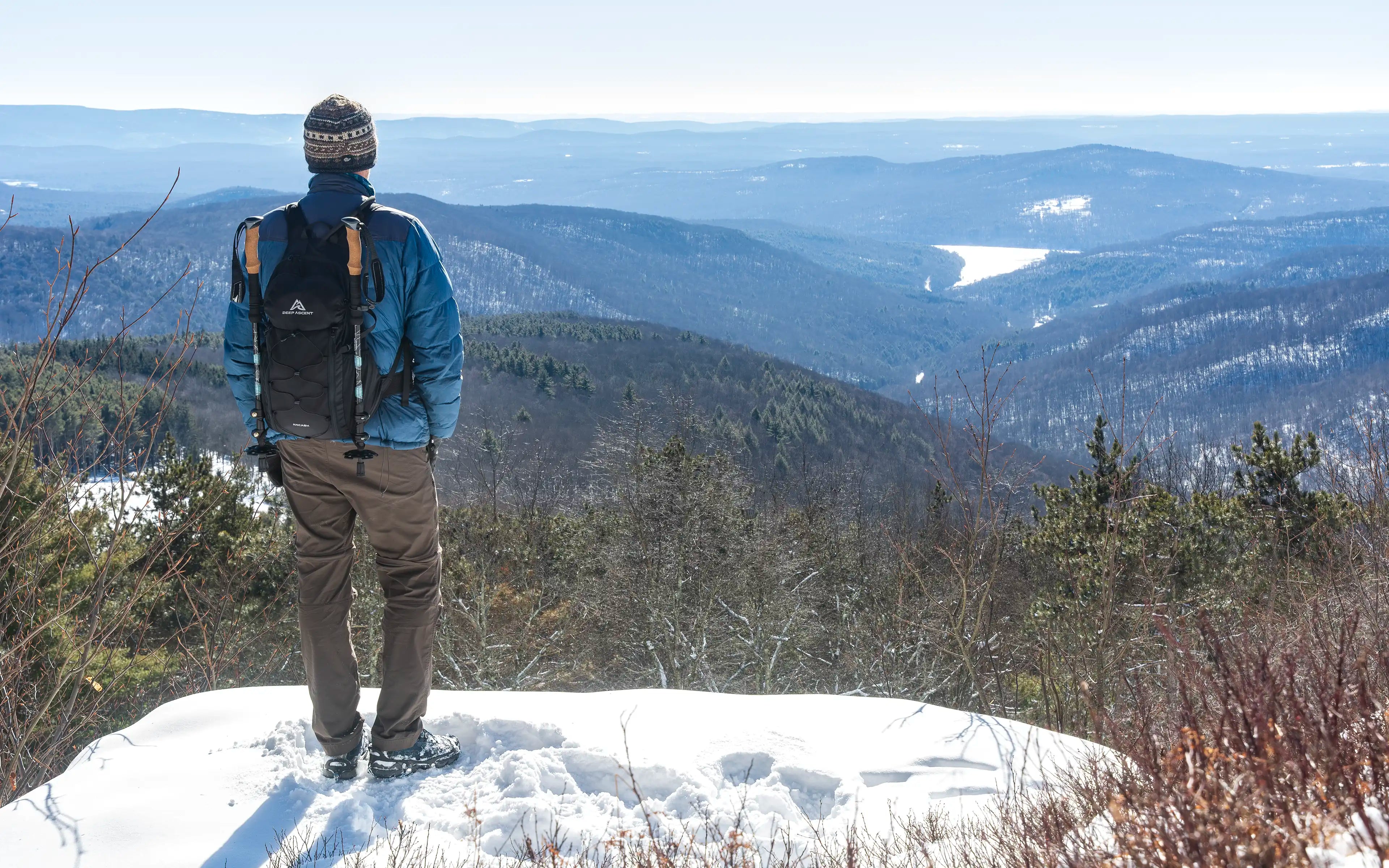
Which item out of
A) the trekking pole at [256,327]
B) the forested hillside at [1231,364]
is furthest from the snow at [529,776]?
the forested hillside at [1231,364]

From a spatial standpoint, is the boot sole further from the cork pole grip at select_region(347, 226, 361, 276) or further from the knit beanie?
the knit beanie

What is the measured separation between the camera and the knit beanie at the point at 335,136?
2.66m

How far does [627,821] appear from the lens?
2.60 meters

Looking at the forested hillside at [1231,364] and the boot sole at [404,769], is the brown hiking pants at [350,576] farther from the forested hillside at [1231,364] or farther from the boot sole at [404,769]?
the forested hillside at [1231,364]

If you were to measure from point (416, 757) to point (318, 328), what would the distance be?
155cm

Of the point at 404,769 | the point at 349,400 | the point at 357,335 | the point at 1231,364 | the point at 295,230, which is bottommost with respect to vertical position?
the point at 1231,364

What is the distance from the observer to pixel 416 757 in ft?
9.48

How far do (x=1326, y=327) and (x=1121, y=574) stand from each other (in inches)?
7612

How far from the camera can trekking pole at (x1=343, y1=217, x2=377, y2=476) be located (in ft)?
8.24

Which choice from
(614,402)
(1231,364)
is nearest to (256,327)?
(614,402)

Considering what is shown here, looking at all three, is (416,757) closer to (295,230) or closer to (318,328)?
(318,328)

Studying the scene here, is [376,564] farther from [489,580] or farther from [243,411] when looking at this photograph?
[489,580]

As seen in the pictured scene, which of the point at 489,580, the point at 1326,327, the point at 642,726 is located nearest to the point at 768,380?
the point at 489,580

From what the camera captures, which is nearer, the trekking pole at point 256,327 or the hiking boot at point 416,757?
the trekking pole at point 256,327
